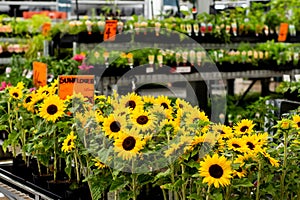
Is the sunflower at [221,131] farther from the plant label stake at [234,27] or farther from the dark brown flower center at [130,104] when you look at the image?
the plant label stake at [234,27]

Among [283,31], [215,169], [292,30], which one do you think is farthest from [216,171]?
[292,30]

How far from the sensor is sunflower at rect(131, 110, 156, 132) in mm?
1939

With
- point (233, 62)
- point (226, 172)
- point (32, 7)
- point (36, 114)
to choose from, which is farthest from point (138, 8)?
point (226, 172)

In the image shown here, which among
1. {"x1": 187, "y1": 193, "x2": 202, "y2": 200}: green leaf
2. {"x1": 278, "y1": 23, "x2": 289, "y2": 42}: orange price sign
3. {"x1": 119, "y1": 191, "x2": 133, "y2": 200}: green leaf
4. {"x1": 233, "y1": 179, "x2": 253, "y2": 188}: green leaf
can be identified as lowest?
{"x1": 119, "y1": 191, "x2": 133, "y2": 200}: green leaf

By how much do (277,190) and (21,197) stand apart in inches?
40.2

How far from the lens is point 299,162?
2.07 m

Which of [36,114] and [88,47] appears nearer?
[36,114]

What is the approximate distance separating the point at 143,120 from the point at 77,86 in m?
0.64

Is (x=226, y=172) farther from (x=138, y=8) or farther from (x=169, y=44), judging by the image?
(x=138, y=8)

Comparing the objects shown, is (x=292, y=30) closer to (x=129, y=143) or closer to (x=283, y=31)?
(x=283, y=31)

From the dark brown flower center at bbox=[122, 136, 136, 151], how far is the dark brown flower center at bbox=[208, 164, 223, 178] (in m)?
0.26

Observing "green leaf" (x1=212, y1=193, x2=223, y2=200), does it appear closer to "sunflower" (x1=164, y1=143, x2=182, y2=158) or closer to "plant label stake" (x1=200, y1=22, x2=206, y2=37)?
"sunflower" (x1=164, y1=143, x2=182, y2=158)

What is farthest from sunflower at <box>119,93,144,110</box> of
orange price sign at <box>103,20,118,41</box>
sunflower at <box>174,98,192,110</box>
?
orange price sign at <box>103,20,118,41</box>

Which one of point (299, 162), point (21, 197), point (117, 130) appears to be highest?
point (117, 130)
